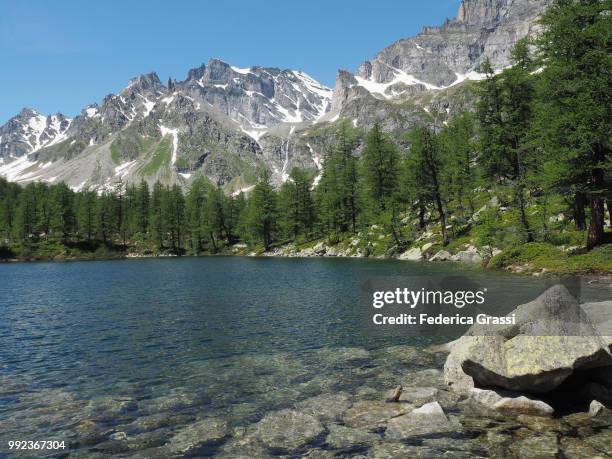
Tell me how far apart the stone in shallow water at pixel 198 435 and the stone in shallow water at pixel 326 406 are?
251 centimetres

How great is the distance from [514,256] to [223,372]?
33.4 meters

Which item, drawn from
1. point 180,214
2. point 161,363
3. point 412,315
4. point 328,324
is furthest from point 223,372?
point 180,214

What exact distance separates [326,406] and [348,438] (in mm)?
2111

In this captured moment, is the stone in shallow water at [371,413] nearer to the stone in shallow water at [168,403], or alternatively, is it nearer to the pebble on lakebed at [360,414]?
the pebble on lakebed at [360,414]

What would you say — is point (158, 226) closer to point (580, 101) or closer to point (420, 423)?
point (580, 101)

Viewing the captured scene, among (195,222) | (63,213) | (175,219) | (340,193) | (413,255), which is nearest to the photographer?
(413,255)

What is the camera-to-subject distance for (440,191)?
6669 centimetres

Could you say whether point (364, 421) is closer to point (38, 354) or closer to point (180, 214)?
point (38, 354)

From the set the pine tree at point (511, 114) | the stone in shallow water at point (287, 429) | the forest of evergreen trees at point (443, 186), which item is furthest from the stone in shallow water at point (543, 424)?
the pine tree at point (511, 114)

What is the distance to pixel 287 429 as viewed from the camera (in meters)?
11.5

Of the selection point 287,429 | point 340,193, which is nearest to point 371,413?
point 287,429

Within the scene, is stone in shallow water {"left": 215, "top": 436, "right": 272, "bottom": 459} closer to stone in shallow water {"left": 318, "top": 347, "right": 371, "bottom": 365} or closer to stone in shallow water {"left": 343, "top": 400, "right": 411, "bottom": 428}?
stone in shallow water {"left": 343, "top": 400, "right": 411, "bottom": 428}

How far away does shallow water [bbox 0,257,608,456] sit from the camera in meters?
12.5

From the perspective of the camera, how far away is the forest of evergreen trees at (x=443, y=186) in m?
31.2
